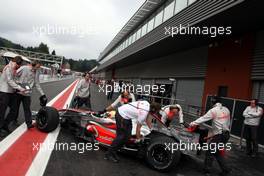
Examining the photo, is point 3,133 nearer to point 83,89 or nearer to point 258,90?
point 83,89

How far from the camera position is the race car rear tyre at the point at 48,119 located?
699 cm

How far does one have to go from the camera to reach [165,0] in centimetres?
2006

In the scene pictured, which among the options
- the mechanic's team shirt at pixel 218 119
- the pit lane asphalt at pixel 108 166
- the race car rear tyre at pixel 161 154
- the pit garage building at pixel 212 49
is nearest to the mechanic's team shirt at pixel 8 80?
the pit lane asphalt at pixel 108 166

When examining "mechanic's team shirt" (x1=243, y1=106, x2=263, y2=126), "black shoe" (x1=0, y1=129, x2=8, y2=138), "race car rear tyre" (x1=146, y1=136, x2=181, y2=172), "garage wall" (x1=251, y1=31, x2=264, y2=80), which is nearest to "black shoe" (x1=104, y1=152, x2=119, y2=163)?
"race car rear tyre" (x1=146, y1=136, x2=181, y2=172)

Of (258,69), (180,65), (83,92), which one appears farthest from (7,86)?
(180,65)

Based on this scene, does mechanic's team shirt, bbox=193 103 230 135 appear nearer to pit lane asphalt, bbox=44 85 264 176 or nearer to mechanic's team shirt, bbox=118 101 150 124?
pit lane asphalt, bbox=44 85 264 176

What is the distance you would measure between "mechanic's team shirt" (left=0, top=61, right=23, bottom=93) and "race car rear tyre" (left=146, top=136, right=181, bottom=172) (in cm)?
338

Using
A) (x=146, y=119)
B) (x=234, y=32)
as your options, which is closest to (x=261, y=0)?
(x=234, y=32)

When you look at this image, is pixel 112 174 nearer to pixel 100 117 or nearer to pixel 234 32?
pixel 100 117

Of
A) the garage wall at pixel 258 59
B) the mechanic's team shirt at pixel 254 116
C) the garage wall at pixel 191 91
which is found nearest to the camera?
the mechanic's team shirt at pixel 254 116

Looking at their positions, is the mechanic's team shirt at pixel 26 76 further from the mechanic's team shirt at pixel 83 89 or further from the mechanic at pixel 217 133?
→ the mechanic at pixel 217 133

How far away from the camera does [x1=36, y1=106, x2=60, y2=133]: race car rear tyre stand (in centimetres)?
699

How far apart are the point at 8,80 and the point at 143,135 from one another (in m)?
3.36

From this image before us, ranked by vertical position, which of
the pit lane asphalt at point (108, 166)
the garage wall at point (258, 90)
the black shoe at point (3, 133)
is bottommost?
the pit lane asphalt at point (108, 166)
